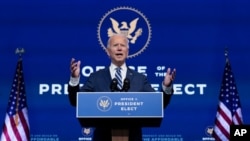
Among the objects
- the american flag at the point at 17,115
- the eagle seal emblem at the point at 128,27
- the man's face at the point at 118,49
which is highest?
the eagle seal emblem at the point at 128,27

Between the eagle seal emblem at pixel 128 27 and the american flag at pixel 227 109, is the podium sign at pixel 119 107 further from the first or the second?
the eagle seal emblem at pixel 128 27

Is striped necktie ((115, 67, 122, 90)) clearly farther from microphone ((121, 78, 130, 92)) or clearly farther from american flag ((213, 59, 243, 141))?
american flag ((213, 59, 243, 141))

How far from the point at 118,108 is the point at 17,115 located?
308 centimetres

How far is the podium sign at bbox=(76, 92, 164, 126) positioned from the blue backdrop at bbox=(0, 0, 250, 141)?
286 cm

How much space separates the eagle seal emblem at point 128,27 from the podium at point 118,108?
9.76 feet

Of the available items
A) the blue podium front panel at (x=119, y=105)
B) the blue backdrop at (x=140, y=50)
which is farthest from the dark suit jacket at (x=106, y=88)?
the blue backdrop at (x=140, y=50)

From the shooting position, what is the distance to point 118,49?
4457 millimetres

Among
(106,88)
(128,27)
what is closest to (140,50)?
(128,27)

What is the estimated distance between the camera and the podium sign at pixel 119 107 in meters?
4.06

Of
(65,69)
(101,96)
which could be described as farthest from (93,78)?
(65,69)

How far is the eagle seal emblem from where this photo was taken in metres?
7.08

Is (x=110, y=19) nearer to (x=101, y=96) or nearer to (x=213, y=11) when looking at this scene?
(x=213, y=11)

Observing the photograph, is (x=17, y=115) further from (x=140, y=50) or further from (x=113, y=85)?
(x=113, y=85)

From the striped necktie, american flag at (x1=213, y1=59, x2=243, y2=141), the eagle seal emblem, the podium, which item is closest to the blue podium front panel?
the podium
